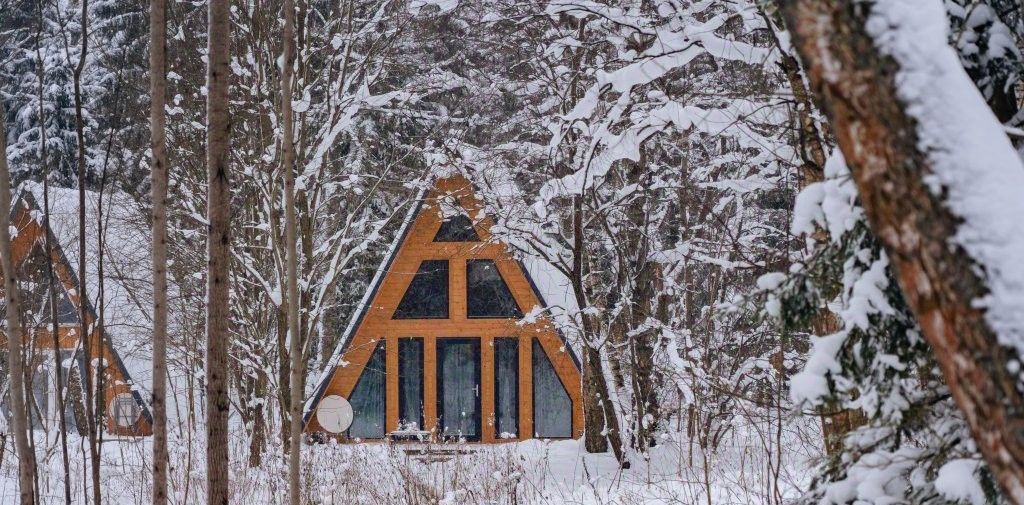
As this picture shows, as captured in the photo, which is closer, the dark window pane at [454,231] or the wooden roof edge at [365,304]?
the wooden roof edge at [365,304]

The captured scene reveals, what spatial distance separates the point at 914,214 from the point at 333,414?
13736 millimetres

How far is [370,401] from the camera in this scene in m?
15.9

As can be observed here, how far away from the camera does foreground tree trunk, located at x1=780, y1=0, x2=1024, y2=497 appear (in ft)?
6.54

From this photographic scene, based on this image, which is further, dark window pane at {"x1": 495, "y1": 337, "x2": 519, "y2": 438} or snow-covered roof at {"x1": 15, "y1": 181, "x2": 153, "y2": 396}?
dark window pane at {"x1": 495, "y1": 337, "x2": 519, "y2": 438}

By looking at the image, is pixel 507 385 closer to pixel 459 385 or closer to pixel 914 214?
pixel 459 385

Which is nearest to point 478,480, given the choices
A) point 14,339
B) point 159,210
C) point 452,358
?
point 14,339

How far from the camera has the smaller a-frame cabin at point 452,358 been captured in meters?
15.5

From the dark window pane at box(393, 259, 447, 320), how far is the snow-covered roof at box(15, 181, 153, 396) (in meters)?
4.13

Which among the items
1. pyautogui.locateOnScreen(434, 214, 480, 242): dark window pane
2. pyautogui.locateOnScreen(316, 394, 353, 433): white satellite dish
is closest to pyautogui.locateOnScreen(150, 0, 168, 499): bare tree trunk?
pyautogui.locateOnScreen(316, 394, 353, 433): white satellite dish

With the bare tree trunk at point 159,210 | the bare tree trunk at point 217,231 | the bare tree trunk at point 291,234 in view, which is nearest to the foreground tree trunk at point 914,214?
the bare tree trunk at point 217,231

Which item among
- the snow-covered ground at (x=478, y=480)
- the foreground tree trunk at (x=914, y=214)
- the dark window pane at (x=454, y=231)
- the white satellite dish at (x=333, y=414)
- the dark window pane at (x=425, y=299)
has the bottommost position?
the snow-covered ground at (x=478, y=480)

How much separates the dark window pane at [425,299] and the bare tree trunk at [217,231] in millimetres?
10354

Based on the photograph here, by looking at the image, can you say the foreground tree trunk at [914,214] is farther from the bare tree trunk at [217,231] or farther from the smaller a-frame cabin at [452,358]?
the smaller a-frame cabin at [452,358]

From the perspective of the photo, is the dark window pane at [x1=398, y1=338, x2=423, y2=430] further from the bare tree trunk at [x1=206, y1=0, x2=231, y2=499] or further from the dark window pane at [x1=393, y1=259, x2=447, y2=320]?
the bare tree trunk at [x1=206, y1=0, x2=231, y2=499]
